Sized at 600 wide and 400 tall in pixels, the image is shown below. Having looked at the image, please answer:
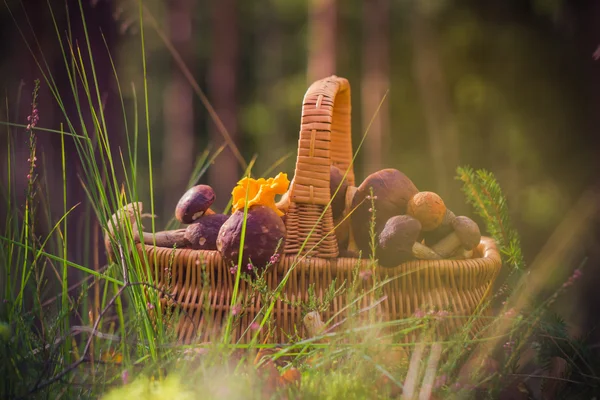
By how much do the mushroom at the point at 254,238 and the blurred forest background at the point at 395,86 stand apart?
0.34 meters

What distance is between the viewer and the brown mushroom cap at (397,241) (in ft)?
4.79

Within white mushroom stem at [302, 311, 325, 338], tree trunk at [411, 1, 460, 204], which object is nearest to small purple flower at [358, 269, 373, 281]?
white mushroom stem at [302, 311, 325, 338]

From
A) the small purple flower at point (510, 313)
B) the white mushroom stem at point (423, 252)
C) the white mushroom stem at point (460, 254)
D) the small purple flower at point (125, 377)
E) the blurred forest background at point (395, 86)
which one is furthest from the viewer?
the blurred forest background at point (395, 86)

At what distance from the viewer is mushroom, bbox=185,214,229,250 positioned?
1.68 meters

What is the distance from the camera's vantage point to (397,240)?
146 cm

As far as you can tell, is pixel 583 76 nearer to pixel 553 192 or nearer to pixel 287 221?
pixel 553 192

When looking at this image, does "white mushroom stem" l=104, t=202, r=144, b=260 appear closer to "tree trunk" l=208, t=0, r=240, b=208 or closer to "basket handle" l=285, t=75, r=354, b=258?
"basket handle" l=285, t=75, r=354, b=258

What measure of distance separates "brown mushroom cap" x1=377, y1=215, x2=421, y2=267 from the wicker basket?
0.11ft

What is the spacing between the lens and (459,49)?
5441mm

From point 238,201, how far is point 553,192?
2704mm

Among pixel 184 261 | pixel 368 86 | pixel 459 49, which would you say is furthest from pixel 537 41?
pixel 184 261

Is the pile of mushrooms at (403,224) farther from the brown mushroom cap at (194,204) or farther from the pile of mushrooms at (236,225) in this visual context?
the brown mushroom cap at (194,204)

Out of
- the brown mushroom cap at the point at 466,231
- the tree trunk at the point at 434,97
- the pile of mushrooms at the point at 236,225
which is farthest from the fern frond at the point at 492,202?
the tree trunk at the point at 434,97

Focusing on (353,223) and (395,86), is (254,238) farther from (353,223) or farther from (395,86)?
(395,86)
